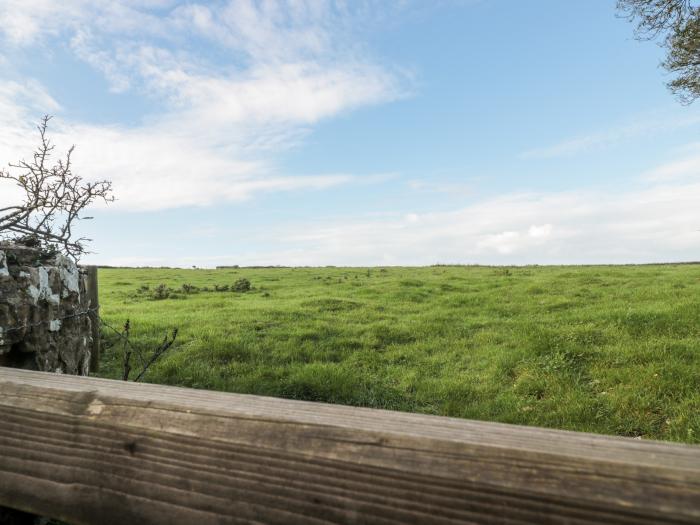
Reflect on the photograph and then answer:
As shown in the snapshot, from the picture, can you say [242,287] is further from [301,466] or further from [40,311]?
[301,466]

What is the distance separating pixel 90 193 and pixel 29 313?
5.81 feet

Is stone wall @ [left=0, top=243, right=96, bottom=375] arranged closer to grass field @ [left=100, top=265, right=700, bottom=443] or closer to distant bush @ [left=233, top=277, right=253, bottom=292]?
grass field @ [left=100, top=265, right=700, bottom=443]

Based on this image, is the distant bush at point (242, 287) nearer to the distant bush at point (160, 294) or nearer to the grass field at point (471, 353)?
the distant bush at point (160, 294)

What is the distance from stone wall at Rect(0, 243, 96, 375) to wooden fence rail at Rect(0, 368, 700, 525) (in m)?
2.68

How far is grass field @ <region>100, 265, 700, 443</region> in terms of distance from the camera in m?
7.45

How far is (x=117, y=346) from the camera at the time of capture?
1188 centimetres

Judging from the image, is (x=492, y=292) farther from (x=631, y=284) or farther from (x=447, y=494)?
(x=447, y=494)

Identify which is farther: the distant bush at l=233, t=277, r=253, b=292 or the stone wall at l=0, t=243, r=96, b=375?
the distant bush at l=233, t=277, r=253, b=292

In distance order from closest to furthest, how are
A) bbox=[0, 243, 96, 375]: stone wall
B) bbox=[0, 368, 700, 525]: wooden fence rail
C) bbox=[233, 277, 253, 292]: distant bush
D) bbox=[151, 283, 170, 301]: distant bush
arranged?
bbox=[0, 368, 700, 525]: wooden fence rail → bbox=[0, 243, 96, 375]: stone wall → bbox=[151, 283, 170, 301]: distant bush → bbox=[233, 277, 253, 292]: distant bush

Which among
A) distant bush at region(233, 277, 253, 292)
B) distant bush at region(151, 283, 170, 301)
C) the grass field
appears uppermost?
distant bush at region(233, 277, 253, 292)

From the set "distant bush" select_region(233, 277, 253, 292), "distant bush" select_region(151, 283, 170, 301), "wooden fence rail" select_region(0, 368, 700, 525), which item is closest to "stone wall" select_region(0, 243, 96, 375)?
"wooden fence rail" select_region(0, 368, 700, 525)

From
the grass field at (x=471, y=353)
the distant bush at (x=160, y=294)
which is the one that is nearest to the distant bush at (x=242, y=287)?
the distant bush at (x=160, y=294)

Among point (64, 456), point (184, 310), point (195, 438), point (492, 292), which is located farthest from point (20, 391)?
point (492, 292)

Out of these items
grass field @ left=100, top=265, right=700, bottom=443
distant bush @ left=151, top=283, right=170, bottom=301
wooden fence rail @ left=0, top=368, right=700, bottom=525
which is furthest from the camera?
distant bush @ left=151, top=283, right=170, bottom=301
